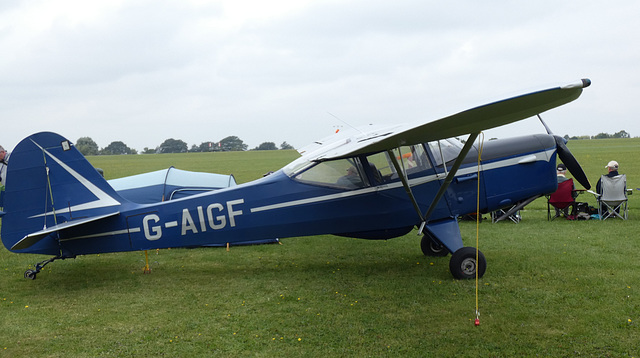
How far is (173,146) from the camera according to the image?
84.6 metres

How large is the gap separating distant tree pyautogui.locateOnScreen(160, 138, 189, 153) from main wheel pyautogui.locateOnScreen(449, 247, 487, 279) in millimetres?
81895

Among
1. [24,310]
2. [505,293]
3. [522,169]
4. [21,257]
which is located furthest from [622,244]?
[21,257]

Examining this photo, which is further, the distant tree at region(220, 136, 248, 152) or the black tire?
the distant tree at region(220, 136, 248, 152)

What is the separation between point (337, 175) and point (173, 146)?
82.1m

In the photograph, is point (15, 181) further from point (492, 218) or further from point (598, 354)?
point (492, 218)

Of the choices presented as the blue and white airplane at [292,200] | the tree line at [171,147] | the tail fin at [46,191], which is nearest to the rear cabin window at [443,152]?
the blue and white airplane at [292,200]

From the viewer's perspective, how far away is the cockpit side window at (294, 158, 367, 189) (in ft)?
22.1

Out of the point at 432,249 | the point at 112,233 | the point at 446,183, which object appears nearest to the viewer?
the point at 446,183

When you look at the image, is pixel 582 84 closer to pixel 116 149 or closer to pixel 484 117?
pixel 484 117

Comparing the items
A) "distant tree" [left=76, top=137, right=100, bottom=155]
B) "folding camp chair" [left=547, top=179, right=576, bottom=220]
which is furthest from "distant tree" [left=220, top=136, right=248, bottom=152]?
"folding camp chair" [left=547, top=179, right=576, bottom=220]

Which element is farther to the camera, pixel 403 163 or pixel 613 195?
pixel 613 195

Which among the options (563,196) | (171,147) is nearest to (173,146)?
(171,147)

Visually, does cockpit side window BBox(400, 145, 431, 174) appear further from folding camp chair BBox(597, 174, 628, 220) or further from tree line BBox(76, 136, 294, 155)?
tree line BBox(76, 136, 294, 155)

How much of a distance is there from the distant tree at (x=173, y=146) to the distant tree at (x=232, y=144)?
7.25 meters
